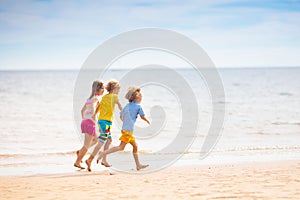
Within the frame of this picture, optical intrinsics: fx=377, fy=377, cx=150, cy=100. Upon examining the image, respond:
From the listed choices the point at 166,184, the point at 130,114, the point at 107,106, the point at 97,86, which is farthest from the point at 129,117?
the point at 166,184

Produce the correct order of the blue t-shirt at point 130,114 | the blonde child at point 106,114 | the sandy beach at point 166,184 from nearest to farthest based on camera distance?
1. the sandy beach at point 166,184
2. the blue t-shirt at point 130,114
3. the blonde child at point 106,114

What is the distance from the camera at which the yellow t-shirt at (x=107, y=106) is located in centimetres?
748

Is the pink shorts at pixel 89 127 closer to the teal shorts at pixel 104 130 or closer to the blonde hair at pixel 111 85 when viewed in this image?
the teal shorts at pixel 104 130

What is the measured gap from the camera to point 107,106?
7.48 m

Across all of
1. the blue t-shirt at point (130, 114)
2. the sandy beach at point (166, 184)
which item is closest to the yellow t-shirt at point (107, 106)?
the blue t-shirt at point (130, 114)

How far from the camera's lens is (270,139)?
41.8ft

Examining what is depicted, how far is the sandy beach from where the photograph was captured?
5.40 meters

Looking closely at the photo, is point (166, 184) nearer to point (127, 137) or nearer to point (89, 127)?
point (127, 137)

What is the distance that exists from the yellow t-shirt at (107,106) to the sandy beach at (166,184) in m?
1.10

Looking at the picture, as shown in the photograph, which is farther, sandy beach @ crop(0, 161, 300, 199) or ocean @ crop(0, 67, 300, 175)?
ocean @ crop(0, 67, 300, 175)

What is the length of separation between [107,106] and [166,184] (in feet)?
7.10

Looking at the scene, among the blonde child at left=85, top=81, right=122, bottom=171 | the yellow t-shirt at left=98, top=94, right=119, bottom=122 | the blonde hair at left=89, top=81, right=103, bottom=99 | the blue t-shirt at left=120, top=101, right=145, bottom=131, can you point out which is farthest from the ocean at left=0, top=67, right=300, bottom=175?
the blonde hair at left=89, top=81, right=103, bottom=99

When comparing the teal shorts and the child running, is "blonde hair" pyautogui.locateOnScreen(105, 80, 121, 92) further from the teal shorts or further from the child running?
the teal shorts

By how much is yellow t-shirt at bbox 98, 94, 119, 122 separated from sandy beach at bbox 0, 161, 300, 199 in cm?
110
